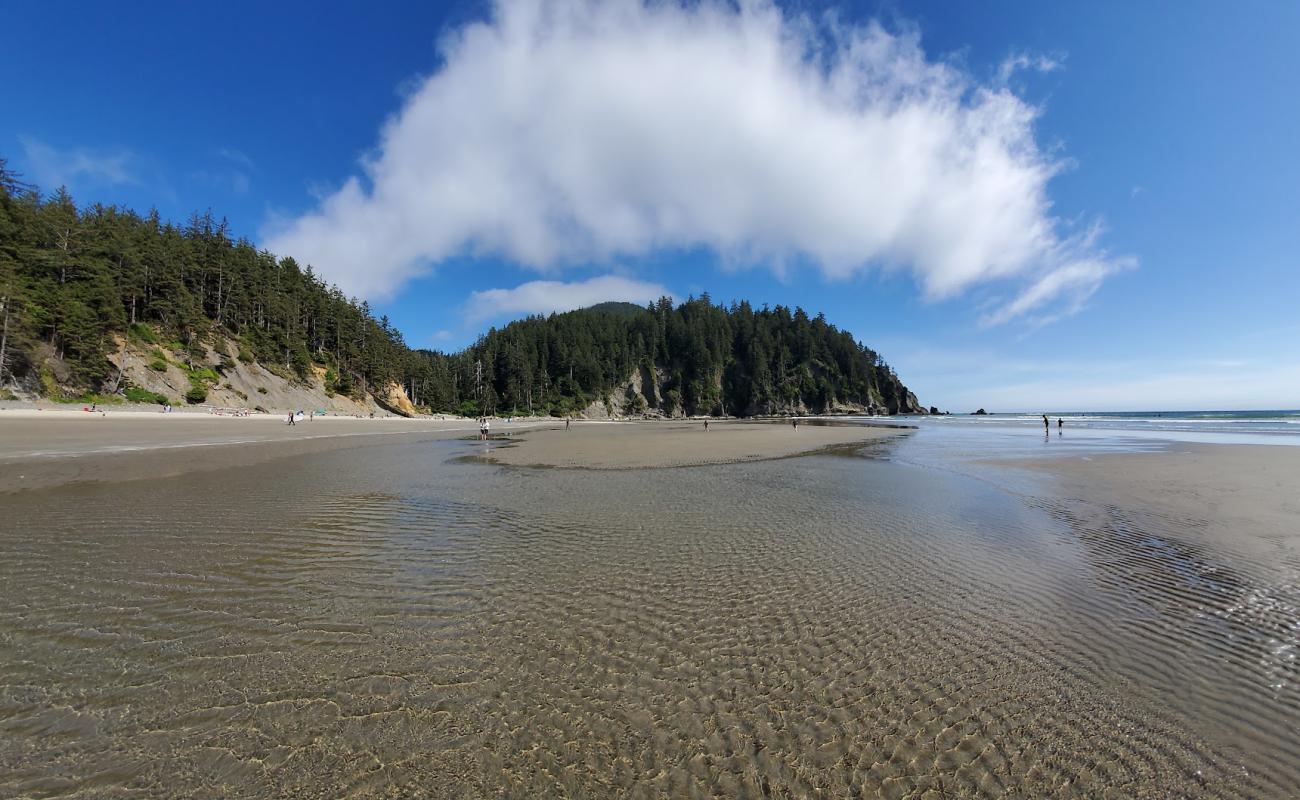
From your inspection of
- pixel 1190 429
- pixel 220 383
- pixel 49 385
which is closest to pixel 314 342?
pixel 220 383

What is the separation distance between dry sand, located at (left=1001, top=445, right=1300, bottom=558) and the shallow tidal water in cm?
275

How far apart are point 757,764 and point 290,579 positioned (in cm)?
719

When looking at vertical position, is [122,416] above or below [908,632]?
above

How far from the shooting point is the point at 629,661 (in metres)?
5.10

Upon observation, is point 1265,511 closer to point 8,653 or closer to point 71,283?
point 8,653

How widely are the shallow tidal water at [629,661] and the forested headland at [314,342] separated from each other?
185 feet

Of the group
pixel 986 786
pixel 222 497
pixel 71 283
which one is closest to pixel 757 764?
pixel 986 786

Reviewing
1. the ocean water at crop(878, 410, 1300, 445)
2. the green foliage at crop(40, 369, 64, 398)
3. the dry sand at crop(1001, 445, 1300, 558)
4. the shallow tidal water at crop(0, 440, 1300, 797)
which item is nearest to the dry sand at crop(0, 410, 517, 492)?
the green foliage at crop(40, 369, 64, 398)

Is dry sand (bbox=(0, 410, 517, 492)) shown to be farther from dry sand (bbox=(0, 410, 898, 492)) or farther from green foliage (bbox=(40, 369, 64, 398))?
green foliage (bbox=(40, 369, 64, 398))

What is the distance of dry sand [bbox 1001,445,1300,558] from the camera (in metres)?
11.0

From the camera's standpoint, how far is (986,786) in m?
3.45

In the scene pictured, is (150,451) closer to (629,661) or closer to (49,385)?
(629,661)

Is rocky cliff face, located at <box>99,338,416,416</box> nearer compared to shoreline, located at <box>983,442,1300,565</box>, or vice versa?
shoreline, located at <box>983,442,1300,565</box>

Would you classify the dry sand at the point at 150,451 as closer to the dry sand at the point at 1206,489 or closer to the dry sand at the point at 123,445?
the dry sand at the point at 123,445
